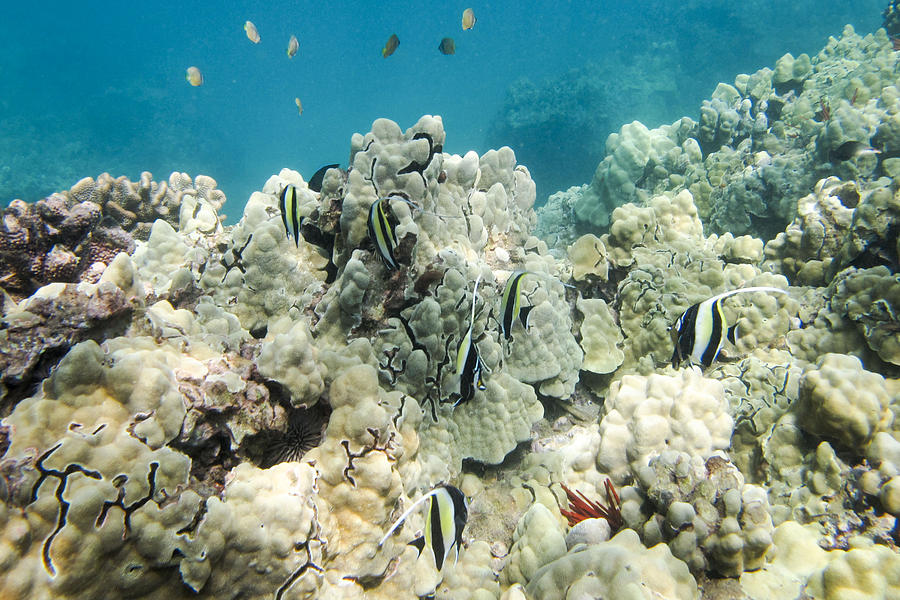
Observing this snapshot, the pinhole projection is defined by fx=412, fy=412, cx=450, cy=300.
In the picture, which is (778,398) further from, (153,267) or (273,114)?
(273,114)

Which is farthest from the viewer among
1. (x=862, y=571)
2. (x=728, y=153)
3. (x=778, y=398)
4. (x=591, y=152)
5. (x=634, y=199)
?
(x=591, y=152)

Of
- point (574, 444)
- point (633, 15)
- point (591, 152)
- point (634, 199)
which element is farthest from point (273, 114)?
point (574, 444)

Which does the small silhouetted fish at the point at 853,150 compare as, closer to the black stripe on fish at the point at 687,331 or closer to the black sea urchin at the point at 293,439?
the black stripe on fish at the point at 687,331

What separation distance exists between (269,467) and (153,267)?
303 centimetres

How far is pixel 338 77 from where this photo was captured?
10556 centimetres

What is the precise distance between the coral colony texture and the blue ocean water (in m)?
17.7

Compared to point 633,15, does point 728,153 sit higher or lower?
lower

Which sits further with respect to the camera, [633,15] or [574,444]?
[633,15]

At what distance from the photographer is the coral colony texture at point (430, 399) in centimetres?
176

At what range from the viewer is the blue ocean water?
76.1 ft

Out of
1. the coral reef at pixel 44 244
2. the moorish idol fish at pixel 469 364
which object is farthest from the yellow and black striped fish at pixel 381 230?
the coral reef at pixel 44 244

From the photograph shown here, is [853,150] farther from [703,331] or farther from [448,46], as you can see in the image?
[448,46]

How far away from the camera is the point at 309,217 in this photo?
375 centimetres

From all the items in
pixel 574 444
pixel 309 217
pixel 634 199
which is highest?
pixel 634 199
